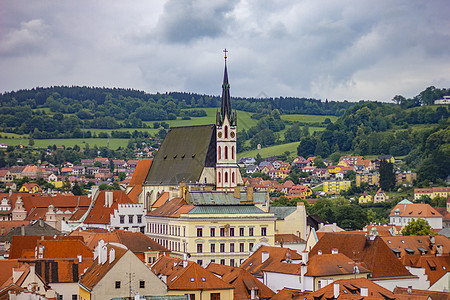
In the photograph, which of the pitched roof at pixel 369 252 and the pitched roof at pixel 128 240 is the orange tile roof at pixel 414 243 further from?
the pitched roof at pixel 128 240

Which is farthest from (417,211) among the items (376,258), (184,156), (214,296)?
(214,296)

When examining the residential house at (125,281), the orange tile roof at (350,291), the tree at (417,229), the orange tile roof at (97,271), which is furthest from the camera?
the tree at (417,229)

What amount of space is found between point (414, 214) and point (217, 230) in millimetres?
77654

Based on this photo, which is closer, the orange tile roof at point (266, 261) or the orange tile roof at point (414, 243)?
the orange tile roof at point (266, 261)

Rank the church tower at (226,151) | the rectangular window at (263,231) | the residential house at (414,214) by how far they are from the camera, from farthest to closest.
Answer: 1. the residential house at (414,214)
2. the church tower at (226,151)
3. the rectangular window at (263,231)

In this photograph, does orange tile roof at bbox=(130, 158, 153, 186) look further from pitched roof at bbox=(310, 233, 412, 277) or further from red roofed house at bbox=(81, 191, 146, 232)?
pitched roof at bbox=(310, 233, 412, 277)

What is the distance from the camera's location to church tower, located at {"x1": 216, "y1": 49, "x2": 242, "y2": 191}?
124 metres

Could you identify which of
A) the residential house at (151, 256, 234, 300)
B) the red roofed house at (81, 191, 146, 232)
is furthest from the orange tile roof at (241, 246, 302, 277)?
the red roofed house at (81, 191, 146, 232)

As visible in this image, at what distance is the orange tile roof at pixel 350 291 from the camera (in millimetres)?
67869

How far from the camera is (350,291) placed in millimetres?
69250

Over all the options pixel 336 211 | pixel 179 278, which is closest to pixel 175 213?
pixel 179 278

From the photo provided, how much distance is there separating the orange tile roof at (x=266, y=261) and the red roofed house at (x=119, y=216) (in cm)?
3585

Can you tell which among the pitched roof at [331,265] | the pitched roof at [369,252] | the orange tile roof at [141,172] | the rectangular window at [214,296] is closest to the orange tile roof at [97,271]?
the rectangular window at [214,296]

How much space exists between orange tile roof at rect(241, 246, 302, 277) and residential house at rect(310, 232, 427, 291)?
2.56 metres
